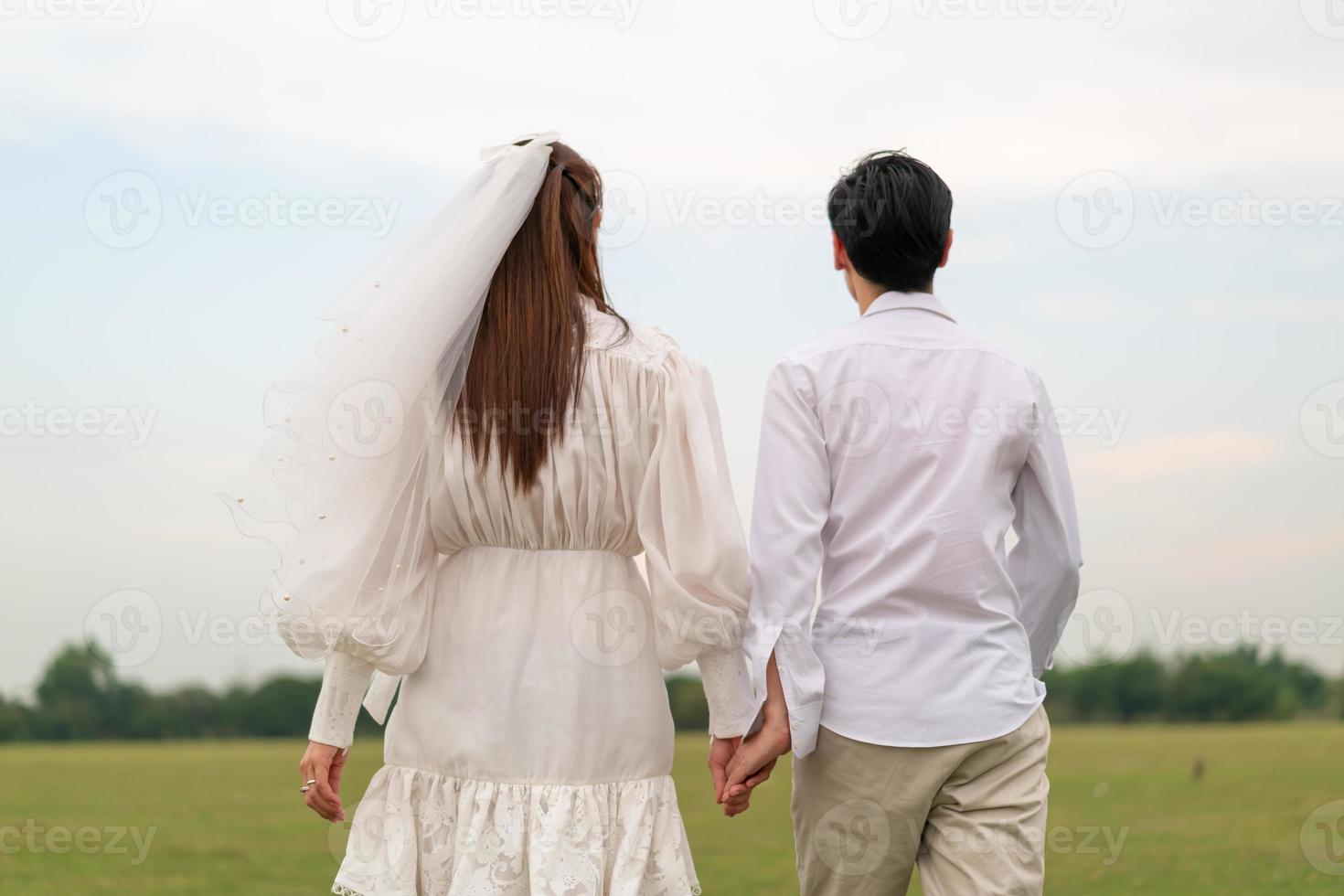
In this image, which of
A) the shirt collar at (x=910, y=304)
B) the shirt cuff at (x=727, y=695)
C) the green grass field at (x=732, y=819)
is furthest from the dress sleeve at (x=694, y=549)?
the green grass field at (x=732, y=819)

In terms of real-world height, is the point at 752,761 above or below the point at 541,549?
below

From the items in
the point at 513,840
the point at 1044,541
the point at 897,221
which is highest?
the point at 897,221

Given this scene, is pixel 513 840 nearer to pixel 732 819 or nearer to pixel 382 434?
pixel 382 434

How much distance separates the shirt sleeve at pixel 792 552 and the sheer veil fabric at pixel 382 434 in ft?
2.19

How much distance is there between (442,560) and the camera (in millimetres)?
2580

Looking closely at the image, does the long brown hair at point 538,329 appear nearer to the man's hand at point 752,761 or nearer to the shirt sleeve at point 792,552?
the shirt sleeve at point 792,552

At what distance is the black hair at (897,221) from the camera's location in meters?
2.53

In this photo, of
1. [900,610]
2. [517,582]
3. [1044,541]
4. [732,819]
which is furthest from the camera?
[732,819]

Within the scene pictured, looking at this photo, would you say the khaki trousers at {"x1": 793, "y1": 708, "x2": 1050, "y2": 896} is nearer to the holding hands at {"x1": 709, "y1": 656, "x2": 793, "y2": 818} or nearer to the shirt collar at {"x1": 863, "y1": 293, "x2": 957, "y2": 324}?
the holding hands at {"x1": 709, "y1": 656, "x2": 793, "y2": 818}

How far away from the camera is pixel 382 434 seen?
2516mm

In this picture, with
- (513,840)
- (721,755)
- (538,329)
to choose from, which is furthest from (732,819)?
(538,329)

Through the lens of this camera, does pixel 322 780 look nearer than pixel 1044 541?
Yes

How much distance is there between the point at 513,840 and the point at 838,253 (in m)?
1.39

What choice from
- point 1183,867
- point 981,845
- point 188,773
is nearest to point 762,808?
point 1183,867
